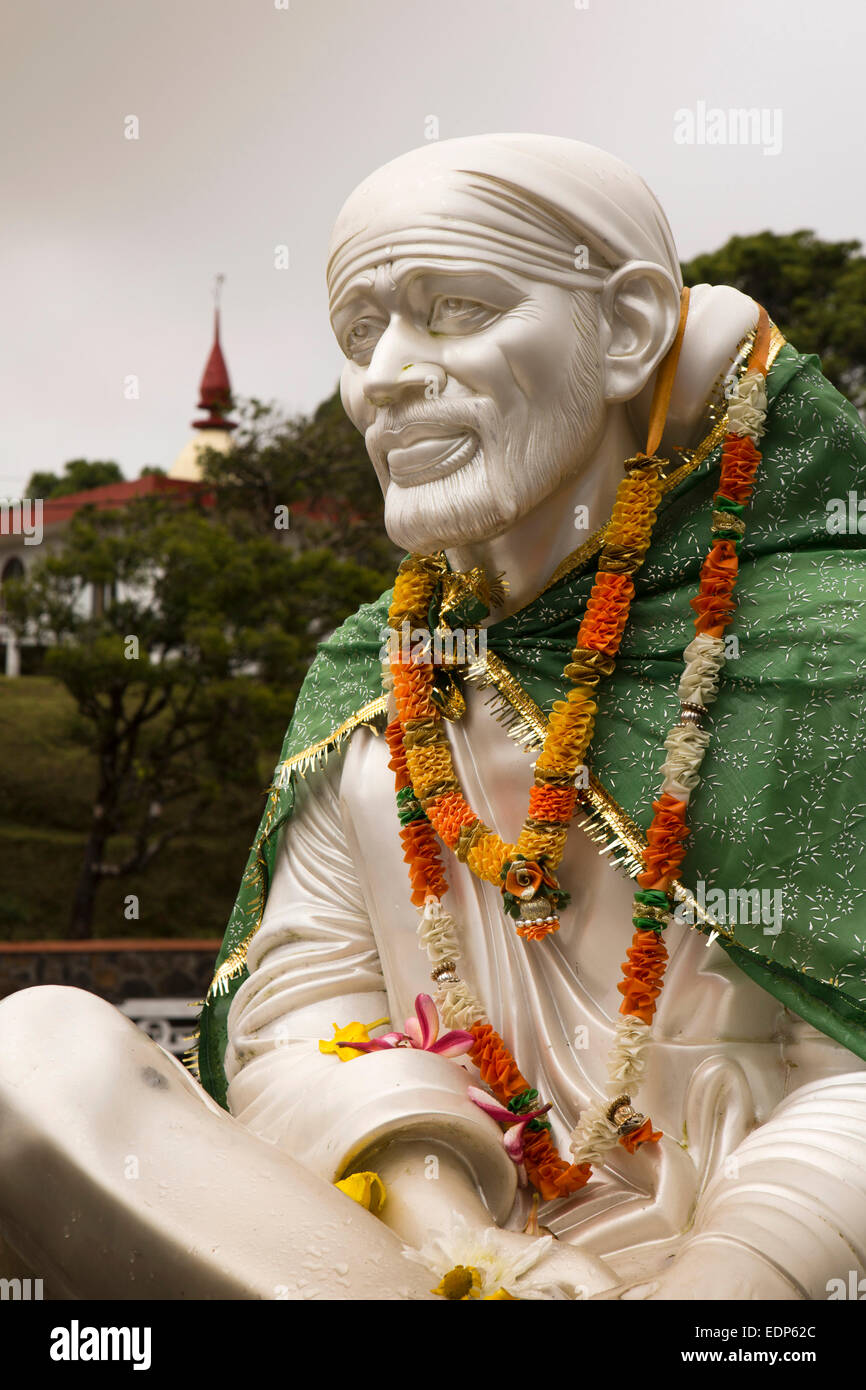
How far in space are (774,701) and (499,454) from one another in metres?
0.53

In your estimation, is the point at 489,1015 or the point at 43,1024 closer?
the point at 43,1024

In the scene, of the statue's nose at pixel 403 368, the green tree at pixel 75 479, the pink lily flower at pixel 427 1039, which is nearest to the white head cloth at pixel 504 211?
the statue's nose at pixel 403 368

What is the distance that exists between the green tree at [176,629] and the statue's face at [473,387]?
6.72 metres

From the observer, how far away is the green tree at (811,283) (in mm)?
10211

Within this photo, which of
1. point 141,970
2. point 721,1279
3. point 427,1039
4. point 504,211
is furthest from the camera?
point 141,970

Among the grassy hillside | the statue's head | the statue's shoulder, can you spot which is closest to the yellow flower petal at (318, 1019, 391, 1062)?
the statue's shoulder

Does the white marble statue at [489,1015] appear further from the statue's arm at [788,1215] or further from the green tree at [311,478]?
the green tree at [311,478]

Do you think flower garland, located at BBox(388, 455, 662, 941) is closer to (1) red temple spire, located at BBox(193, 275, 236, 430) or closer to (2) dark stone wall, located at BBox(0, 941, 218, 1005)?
(2) dark stone wall, located at BBox(0, 941, 218, 1005)

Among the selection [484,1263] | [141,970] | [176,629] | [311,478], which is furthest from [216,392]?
[484,1263]

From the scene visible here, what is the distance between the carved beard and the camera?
2188 mm

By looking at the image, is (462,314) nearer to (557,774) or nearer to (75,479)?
(557,774)

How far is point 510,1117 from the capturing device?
2227mm

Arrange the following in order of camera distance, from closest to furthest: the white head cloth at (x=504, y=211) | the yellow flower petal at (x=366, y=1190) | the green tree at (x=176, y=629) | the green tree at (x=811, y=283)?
the yellow flower petal at (x=366, y=1190), the white head cloth at (x=504, y=211), the green tree at (x=176, y=629), the green tree at (x=811, y=283)

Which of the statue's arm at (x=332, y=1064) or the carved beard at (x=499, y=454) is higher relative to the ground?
the carved beard at (x=499, y=454)
